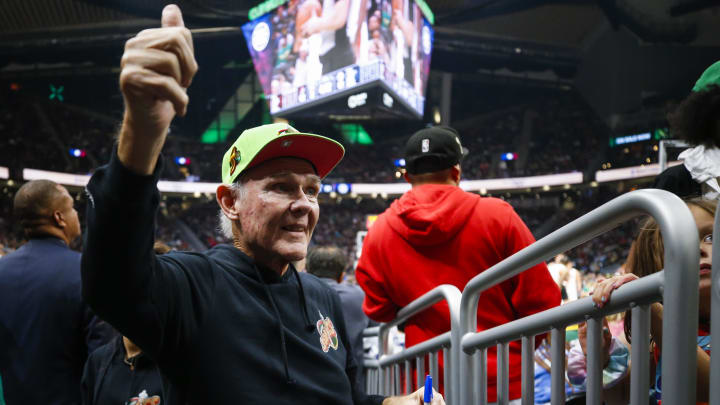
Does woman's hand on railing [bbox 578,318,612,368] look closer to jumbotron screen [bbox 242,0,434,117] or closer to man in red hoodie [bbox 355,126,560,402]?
man in red hoodie [bbox 355,126,560,402]

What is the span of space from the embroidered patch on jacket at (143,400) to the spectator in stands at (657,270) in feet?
5.47

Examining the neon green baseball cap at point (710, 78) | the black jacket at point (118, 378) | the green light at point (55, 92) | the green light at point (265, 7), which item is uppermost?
the green light at point (265, 7)

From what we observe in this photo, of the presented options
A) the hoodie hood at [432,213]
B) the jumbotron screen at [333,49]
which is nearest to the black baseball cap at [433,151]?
the hoodie hood at [432,213]

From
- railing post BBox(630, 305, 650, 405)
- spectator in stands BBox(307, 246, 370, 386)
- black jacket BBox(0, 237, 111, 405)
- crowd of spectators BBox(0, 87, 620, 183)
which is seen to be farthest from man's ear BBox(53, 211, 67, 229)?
crowd of spectators BBox(0, 87, 620, 183)

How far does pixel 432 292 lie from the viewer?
2.37 m

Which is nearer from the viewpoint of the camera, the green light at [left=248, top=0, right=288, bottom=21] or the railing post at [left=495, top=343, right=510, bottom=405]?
the railing post at [left=495, top=343, right=510, bottom=405]

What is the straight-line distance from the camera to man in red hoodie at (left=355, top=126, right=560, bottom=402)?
2322mm

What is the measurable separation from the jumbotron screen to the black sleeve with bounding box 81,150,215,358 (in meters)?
17.2

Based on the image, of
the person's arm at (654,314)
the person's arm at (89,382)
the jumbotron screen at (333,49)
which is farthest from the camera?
the jumbotron screen at (333,49)

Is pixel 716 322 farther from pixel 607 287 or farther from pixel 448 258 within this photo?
pixel 448 258

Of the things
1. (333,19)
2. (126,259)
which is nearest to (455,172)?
(126,259)

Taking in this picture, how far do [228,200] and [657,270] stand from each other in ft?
3.81

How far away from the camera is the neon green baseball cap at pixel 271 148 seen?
1.57 m

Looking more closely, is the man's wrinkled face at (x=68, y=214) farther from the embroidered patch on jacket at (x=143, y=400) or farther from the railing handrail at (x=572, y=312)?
the railing handrail at (x=572, y=312)
